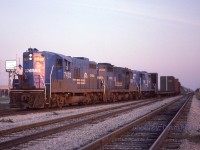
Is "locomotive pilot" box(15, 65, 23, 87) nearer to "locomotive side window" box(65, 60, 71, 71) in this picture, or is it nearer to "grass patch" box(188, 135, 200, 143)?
"locomotive side window" box(65, 60, 71, 71)

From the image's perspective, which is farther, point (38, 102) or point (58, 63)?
point (58, 63)

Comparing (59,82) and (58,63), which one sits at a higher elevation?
(58,63)

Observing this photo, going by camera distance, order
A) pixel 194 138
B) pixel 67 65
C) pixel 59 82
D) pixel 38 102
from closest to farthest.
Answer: pixel 194 138 → pixel 38 102 → pixel 59 82 → pixel 67 65

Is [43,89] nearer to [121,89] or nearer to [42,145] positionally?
[42,145]

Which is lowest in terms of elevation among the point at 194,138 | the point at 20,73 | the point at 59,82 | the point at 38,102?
the point at 194,138

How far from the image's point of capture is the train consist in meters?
21.6

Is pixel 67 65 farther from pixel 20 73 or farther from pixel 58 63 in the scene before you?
pixel 20 73

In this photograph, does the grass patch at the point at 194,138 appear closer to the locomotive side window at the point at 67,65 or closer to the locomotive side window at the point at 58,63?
the locomotive side window at the point at 58,63

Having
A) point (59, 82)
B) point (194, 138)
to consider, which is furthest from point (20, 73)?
point (194, 138)

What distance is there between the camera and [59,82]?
23250mm

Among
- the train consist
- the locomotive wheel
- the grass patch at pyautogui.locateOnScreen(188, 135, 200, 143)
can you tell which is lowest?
the grass patch at pyautogui.locateOnScreen(188, 135, 200, 143)

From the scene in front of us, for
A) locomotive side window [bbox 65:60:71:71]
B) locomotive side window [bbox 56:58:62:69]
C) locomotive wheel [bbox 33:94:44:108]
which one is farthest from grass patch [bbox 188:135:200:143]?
locomotive side window [bbox 65:60:71:71]

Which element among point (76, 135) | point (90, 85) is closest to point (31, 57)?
point (90, 85)

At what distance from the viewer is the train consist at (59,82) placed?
21625 mm
